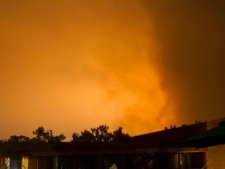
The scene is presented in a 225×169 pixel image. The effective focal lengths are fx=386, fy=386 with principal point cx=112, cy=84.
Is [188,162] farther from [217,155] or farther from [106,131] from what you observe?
[106,131]

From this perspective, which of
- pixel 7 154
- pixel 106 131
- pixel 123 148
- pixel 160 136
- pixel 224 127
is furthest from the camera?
pixel 106 131

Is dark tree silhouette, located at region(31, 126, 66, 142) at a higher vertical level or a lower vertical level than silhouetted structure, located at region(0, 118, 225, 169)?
higher

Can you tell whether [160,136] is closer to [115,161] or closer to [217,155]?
[115,161]

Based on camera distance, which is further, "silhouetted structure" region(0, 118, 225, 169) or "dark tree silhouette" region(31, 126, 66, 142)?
"dark tree silhouette" region(31, 126, 66, 142)

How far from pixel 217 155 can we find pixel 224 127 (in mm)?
6662

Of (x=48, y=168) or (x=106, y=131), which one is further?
(x=106, y=131)

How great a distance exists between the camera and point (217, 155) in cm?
1407

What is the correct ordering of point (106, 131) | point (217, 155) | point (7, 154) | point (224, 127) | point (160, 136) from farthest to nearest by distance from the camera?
point (106, 131) → point (160, 136) → point (7, 154) → point (217, 155) → point (224, 127)

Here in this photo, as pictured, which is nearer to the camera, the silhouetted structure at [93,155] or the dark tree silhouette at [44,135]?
the silhouetted structure at [93,155]

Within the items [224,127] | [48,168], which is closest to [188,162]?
[48,168]

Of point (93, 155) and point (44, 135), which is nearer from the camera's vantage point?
point (93, 155)

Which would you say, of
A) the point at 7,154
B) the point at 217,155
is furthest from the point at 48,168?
the point at 217,155

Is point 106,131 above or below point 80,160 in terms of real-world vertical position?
above

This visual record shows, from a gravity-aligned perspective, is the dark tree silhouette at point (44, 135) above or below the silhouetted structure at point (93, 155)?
above
